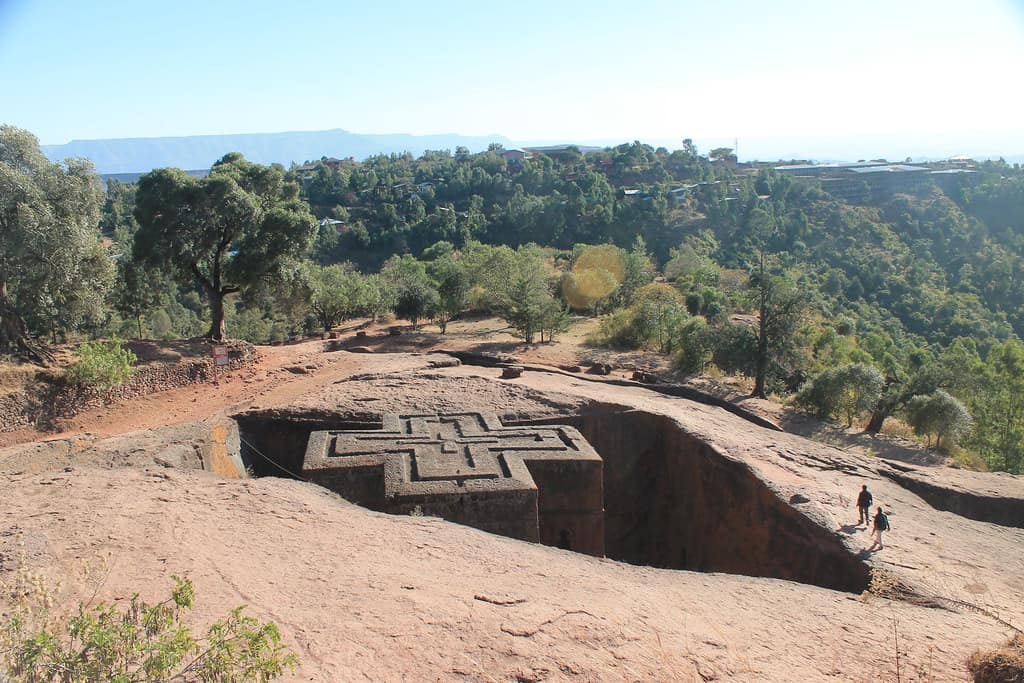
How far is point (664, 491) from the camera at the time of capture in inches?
507

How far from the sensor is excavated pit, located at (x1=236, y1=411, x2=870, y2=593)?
1008 centimetres

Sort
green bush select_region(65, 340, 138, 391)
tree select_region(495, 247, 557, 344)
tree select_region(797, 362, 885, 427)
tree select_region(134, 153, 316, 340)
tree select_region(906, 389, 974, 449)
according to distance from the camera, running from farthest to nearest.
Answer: tree select_region(495, 247, 557, 344) < tree select_region(797, 362, 885, 427) < tree select_region(134, 153, 316, 340) < tree select_region(906, 389, 974, 449) < green bush select_region(65, 340, 138, 391)

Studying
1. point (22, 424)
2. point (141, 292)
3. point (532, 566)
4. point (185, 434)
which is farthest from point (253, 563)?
point (141, 292)

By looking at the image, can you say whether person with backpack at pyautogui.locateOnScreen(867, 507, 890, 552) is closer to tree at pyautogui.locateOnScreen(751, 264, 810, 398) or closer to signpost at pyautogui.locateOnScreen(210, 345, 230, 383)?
tree at pyautogui.locateOnScreen(751, 264, 810, 398)

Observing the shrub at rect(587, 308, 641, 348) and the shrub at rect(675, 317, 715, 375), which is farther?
the shrub at rect(587, 308, 641, 348)

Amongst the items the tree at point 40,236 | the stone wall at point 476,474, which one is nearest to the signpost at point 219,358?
the tree at point 40,236

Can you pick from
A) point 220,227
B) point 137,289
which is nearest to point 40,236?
point 220,227

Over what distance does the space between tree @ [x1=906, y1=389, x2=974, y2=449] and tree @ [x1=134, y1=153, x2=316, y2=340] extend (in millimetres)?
16942

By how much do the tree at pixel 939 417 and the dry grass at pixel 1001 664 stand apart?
12912 mm

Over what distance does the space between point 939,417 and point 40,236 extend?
67.4 ft

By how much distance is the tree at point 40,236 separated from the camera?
1255cm

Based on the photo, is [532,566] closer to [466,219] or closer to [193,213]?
[193,213]

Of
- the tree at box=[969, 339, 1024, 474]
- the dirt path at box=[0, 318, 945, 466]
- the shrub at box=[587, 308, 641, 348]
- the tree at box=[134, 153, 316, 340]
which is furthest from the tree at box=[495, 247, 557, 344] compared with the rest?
the tree at box=[969, 339, 1024, 474]

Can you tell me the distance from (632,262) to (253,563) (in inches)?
1115
